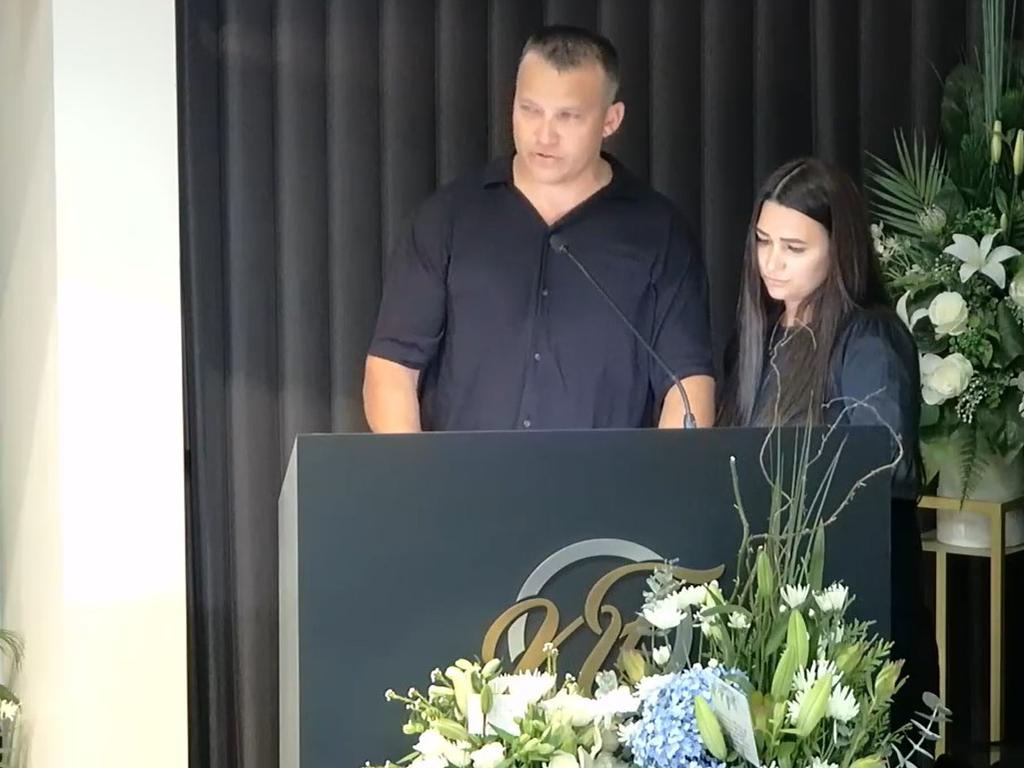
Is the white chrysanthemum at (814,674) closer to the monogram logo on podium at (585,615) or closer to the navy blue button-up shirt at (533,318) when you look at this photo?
the monogram logo on podium at (585,615)

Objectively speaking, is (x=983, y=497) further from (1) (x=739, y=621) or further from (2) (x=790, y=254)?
(1) (x=739, y=621)

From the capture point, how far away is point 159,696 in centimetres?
252

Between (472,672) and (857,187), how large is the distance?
161 cm

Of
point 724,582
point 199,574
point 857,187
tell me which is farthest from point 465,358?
point 724,582

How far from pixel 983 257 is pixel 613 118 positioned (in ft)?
2.44

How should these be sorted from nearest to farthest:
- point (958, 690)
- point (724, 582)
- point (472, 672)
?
point (472, 672) < point (724, 582) < point (958, 690)

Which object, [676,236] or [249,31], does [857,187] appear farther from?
[249,31]

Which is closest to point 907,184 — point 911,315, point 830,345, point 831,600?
point 911,315

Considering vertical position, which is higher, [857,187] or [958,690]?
[857,187]

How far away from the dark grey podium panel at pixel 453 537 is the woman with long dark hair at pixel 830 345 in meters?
0.78

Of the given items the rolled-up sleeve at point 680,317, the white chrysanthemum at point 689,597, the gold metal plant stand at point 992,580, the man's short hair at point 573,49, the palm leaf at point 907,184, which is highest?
the man's short hair at point 573,49

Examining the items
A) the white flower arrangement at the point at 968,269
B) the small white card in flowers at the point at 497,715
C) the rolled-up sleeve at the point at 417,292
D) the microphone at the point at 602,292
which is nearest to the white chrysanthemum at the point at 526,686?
the small white card in flowers at the point at 497,715

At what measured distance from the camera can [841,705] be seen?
1.33m

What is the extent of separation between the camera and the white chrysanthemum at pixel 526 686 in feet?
4.39
